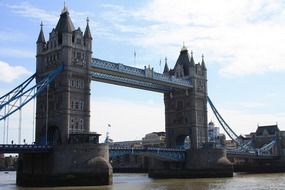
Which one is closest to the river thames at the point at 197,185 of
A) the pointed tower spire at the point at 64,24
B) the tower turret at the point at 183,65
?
the pointed tower spire at the point at 64,24

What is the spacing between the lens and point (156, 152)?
83500mm

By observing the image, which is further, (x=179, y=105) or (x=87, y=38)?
(x=179, y=105)

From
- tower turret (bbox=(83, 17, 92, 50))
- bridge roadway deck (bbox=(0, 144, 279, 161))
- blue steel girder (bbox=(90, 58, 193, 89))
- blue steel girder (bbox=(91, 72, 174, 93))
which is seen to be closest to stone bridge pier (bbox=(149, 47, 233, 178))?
bridge roadway deck (bbox=(0, 144, 279, 161))

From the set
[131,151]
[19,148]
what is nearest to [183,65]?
[131,151]

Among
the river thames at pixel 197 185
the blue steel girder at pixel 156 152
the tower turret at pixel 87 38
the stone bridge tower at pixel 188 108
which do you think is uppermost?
the tower turret at pixel 87 38

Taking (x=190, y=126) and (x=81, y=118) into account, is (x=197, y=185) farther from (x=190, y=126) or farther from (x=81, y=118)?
(x=190, y=126)

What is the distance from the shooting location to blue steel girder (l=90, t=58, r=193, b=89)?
75.5m

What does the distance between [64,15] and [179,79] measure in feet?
100

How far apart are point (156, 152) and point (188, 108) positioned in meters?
16.3

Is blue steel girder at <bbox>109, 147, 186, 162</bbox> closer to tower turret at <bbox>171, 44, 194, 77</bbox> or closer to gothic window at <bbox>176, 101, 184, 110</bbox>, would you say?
gothic window at <bbox>176, 101, 184, 110</bbox>

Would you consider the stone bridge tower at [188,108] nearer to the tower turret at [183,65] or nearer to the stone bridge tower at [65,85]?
the tower turret at [183,65]

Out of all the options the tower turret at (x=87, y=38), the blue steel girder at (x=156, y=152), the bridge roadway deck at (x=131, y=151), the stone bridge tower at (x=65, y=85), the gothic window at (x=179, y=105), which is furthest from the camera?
the gothic window at (x=179, y=105)

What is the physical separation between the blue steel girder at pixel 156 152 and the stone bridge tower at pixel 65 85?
7255mm

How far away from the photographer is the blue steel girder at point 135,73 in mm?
75500
